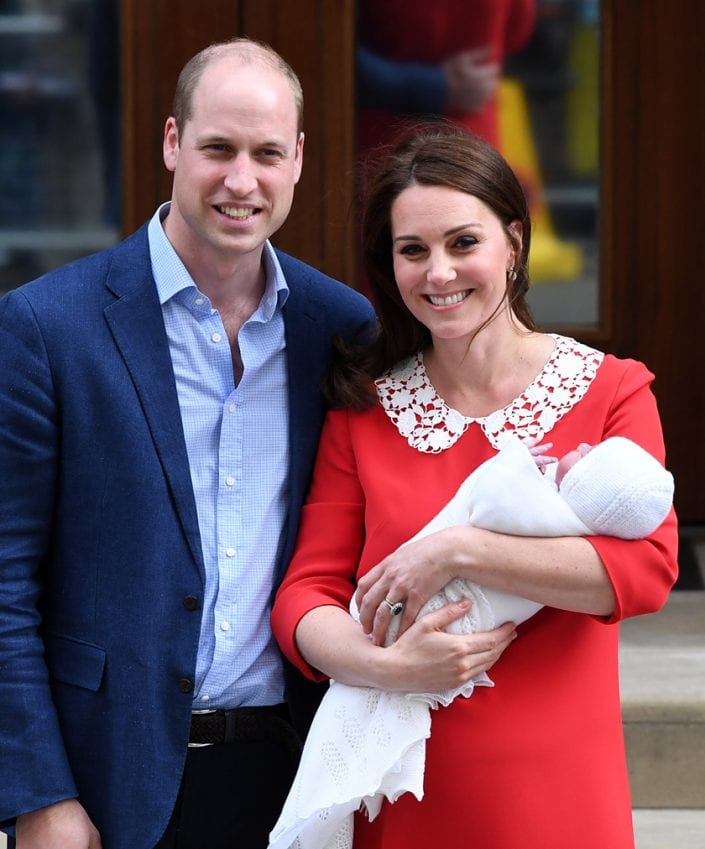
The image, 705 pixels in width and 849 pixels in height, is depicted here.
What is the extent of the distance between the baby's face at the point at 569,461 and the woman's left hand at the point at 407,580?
0.18m

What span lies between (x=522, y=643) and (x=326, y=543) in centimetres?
36

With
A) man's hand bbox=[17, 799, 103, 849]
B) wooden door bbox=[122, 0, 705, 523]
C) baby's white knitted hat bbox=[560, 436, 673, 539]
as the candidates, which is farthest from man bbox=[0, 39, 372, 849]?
wooden door bbox=[122, 0, 705, 523]

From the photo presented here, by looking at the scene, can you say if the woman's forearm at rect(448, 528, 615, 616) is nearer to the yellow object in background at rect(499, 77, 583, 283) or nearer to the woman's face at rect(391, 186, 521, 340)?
the woman's face at rect(391, 186, 521, 340)

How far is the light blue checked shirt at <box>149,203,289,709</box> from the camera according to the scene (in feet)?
8.03

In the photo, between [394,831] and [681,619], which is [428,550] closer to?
[394,831]

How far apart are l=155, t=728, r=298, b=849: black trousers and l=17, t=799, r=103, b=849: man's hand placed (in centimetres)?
18

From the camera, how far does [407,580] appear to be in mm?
2266

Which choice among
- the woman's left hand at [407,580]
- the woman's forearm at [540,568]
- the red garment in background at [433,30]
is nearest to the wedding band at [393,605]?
the woman's left hand at [407,580]

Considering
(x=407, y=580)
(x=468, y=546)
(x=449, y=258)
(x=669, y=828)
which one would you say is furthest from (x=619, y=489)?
(x=669, y=828)

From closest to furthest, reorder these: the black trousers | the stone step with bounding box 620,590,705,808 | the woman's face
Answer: the woman's face < the black trousers < the stone step with bounding box 620,590,705,808

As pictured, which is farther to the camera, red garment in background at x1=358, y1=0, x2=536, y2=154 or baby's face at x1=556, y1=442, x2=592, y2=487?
red garment in background at x1=358, y1=0, x2=536, y2=154

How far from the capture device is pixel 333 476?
2521 mm

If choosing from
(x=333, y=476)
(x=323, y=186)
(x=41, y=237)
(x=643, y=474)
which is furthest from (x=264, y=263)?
(x=41, y=237)

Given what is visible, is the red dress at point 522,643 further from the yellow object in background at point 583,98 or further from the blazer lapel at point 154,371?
the yellow object in background at point 583,98
